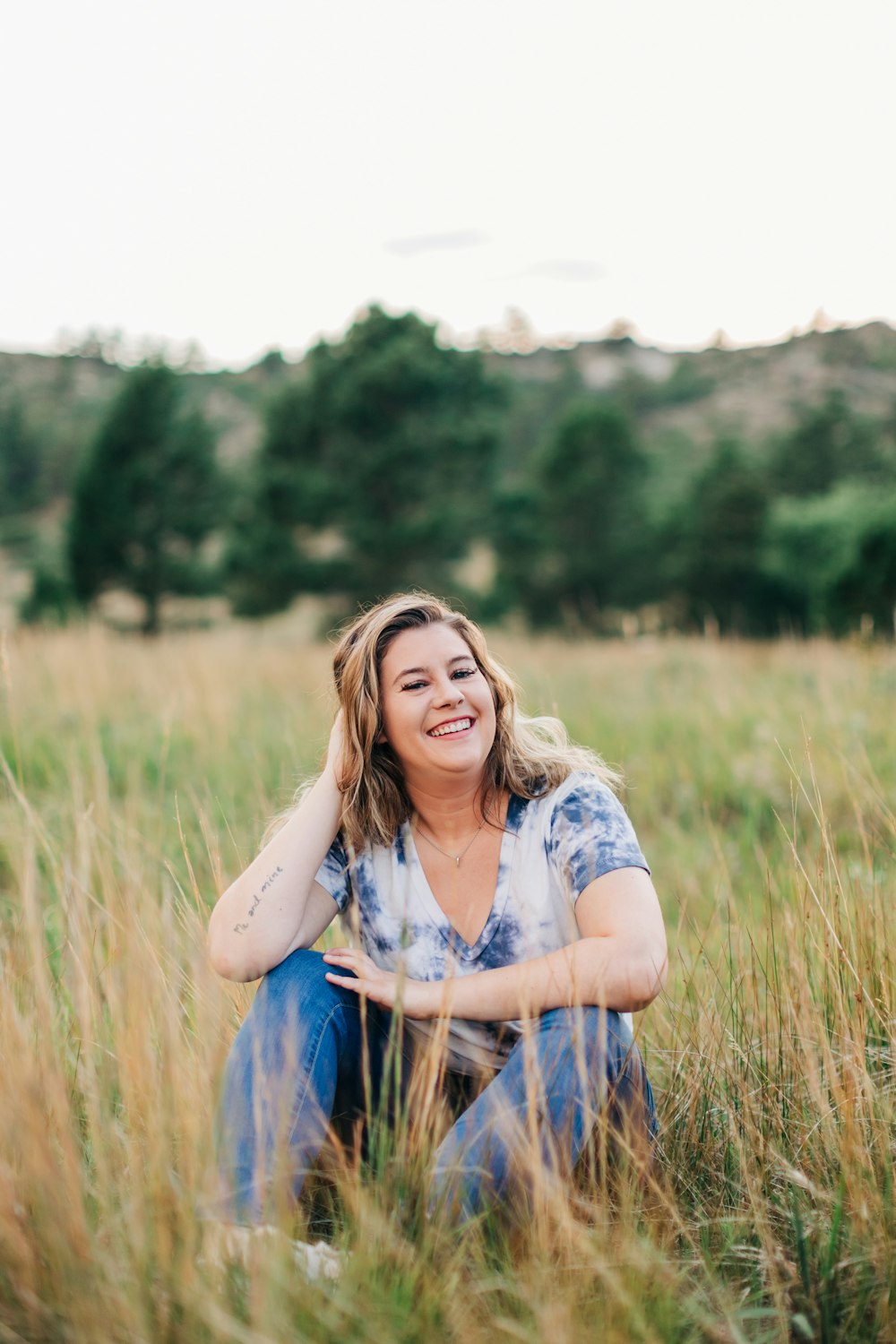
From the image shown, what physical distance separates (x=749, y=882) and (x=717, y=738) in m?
1.70

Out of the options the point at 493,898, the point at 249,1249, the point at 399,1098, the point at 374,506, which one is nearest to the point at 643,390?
the point at 374,506

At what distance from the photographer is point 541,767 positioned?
2.14 m

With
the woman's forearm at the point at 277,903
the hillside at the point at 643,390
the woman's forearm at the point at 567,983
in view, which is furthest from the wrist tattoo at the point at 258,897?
the hillside at the point at 643,390

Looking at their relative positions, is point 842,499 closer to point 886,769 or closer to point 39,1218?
point 886,769

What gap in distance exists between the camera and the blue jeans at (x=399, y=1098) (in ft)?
4.80

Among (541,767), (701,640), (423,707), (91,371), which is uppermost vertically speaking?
(91,371)

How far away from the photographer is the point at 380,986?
6.00 ft

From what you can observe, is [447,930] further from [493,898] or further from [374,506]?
[374,506]

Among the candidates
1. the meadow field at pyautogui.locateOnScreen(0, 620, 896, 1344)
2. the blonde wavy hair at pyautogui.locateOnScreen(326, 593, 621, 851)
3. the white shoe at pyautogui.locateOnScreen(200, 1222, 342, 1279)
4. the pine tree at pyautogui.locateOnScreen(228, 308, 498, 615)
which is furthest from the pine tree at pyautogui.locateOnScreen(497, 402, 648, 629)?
the white shoe at pyautogui.locateOnScreen(200, 1222, 342, 1279)

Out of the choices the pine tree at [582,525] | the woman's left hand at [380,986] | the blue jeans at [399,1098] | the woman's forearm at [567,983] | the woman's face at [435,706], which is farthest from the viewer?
the pine tree at [582,525]

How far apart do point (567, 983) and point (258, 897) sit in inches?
25.0

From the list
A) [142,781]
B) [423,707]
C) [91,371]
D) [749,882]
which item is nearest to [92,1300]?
[423,707]

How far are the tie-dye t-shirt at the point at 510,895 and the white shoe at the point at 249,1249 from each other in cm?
57

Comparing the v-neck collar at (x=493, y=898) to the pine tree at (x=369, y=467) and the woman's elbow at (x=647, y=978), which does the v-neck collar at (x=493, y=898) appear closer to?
the woman's elbow at (x=647, y=978)
